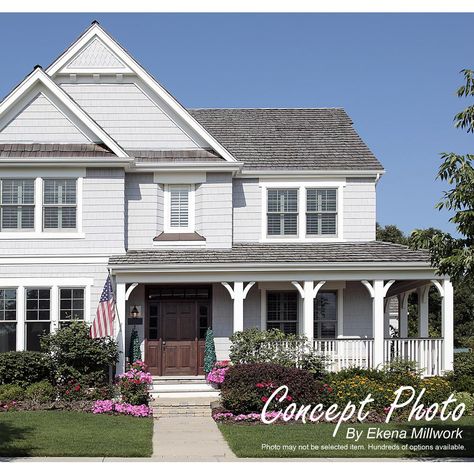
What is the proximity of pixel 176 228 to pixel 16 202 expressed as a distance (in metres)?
4.77

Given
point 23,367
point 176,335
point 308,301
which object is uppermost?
point 308,301

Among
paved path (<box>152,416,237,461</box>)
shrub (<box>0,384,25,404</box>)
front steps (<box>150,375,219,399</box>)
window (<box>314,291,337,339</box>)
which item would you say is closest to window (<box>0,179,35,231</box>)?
shrub (<box>0,384,25,404</box>)

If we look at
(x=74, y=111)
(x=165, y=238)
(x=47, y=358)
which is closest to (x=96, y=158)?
(x=74, y=111)

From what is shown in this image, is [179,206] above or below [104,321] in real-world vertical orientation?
above

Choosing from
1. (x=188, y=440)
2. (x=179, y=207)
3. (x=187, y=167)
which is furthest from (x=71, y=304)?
(x=188, y=440)

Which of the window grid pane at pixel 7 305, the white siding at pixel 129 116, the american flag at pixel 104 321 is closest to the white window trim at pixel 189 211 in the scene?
the white siding at pixel 129 116

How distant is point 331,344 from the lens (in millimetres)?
24719

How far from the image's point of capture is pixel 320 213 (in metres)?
26.6

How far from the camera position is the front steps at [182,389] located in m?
22.8

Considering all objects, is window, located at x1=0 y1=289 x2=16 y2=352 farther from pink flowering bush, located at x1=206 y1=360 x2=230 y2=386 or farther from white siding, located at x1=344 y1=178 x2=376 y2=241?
white siding, located at x1=344 y1=178 x2=376 y2=241

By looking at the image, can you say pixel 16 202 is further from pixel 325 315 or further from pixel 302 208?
pixel 325 315

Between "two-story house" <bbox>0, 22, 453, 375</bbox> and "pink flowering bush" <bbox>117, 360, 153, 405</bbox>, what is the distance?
1846 millimetres

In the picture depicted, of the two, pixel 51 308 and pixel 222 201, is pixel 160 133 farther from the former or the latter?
pixel 51 308

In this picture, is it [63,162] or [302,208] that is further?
[302,208]
